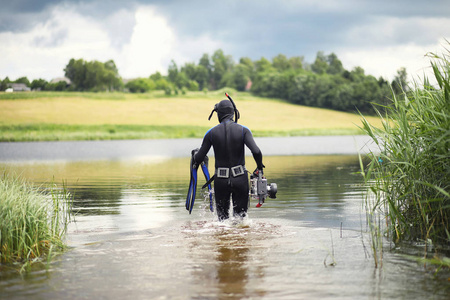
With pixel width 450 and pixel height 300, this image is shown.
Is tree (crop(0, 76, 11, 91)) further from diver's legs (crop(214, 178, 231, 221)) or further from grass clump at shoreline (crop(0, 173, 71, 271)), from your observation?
grass clump at shoreline (crop(0, 173, 71, 271))

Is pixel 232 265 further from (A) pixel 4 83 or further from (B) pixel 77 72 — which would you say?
(A) pixel 4 83

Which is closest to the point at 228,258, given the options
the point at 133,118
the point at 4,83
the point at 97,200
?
the point at 97,200

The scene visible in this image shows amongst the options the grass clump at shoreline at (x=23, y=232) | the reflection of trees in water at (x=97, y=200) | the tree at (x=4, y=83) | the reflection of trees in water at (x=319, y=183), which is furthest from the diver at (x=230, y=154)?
the tree at (x=4, y=83)

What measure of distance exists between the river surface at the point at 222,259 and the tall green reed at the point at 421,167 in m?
0.52

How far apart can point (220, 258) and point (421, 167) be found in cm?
299

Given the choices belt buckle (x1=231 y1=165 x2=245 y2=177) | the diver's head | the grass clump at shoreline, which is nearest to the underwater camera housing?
belt buckle (x1=231 y1=165 x2=245 y2=177)

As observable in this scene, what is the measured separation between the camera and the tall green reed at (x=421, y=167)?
749cm

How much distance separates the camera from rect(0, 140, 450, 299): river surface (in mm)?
5934

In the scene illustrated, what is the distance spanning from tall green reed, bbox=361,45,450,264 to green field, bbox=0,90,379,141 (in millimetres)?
55437

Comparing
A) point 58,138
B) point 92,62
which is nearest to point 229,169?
point 58,138

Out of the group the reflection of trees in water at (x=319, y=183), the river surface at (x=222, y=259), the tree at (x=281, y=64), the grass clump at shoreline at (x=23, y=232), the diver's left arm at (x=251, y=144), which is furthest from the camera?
the tree at (x=281, y=64)

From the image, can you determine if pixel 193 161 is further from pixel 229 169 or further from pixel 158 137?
pixel 158 137

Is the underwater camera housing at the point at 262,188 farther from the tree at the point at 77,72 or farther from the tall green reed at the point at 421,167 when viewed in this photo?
the tree at the point at 77,72

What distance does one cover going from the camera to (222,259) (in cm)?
739
